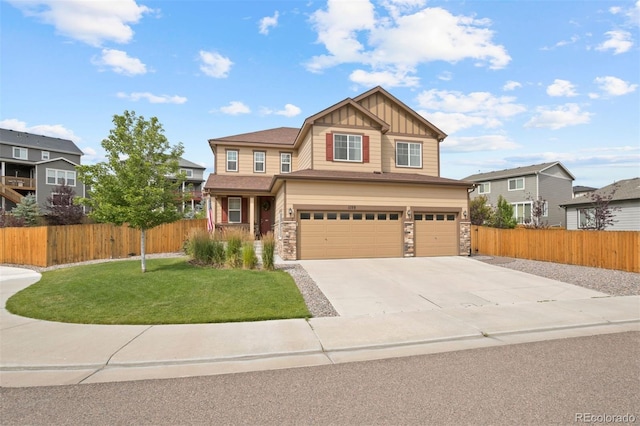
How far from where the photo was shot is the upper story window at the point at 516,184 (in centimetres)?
3500

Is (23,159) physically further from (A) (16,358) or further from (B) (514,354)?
(B) (514,354)

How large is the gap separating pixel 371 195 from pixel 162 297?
10.6 metres

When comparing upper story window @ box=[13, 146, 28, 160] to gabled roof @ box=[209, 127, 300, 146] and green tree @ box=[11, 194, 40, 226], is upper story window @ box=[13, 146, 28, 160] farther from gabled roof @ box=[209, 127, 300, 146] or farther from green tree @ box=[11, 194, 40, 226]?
gabled roof @ box=[209, 127, 300, 146]

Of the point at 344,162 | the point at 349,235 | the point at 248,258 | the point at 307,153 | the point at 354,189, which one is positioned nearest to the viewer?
the point at 248,258

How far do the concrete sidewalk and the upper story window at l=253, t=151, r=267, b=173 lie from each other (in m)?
17.1

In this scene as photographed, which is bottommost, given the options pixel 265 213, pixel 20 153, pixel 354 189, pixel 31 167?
pixel 265 213

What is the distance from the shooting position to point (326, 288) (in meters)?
10.0

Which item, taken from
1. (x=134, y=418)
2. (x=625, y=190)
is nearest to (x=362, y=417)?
(x=134, y=418)

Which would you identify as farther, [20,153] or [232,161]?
[20,153]

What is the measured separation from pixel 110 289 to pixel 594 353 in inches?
419

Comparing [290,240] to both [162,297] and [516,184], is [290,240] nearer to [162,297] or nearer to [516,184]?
[162,297]

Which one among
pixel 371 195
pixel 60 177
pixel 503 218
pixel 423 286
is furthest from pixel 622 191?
pixel 60 177

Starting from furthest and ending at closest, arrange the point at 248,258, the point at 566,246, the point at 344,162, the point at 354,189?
the point at 344,162, the point at 354,189, the point at 566,246, the point at 248,258

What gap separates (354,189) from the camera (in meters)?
16.1
